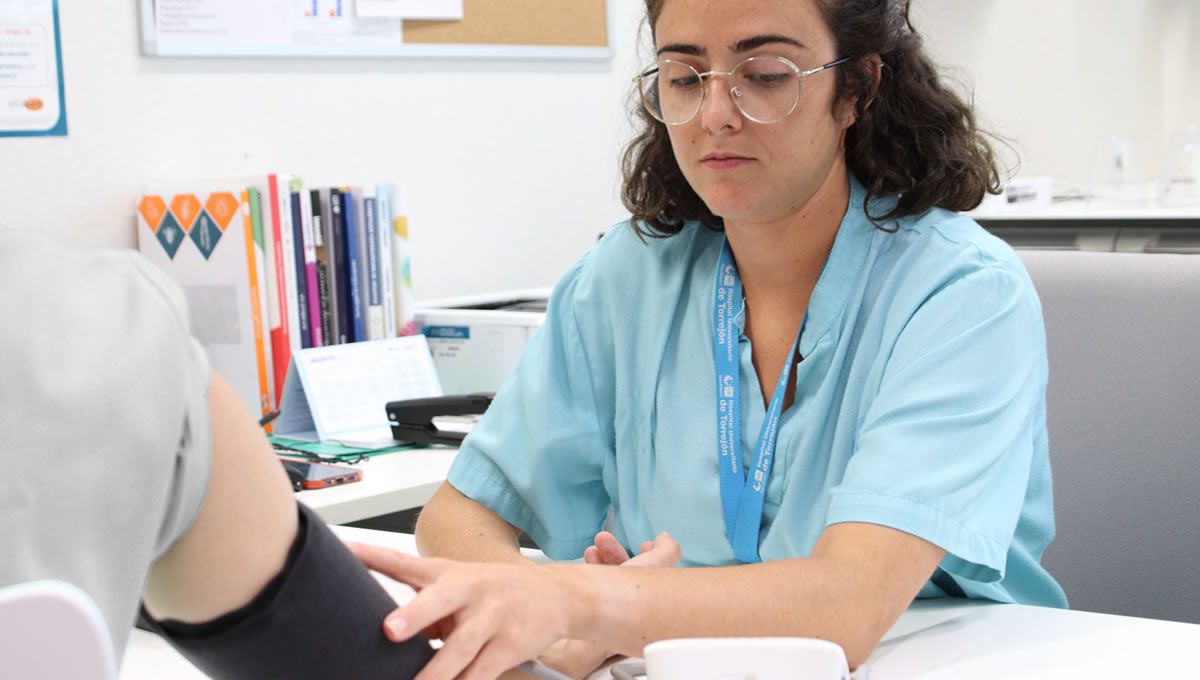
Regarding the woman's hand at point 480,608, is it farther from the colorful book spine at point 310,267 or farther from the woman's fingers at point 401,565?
the colorful book spine at point 310,267

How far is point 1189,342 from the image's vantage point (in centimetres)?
142

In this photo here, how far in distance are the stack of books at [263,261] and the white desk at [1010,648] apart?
1.10 m

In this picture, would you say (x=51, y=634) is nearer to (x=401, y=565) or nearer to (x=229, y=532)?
(x=229, y=532)

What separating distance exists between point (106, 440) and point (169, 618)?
0.67 feet

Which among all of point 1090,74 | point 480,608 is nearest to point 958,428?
point 480,608

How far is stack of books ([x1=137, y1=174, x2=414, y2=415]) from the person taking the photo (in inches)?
84.4

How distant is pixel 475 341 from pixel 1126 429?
47.9 inches

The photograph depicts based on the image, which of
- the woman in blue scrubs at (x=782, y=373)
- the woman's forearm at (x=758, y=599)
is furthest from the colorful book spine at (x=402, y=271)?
the woman's forearm at (x=758, y=599)

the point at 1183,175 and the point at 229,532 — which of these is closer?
the point at 229,532

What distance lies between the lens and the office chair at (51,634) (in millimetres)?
423

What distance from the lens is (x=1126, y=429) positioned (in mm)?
1464

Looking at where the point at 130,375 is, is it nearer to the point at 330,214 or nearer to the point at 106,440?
the point at 106,440

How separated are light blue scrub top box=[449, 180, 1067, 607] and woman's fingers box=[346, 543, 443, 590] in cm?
40

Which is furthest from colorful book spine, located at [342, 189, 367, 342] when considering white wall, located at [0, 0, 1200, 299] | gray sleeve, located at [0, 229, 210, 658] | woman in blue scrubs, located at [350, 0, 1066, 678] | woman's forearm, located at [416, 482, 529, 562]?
gray sleeve, located at [0, 229, 210, 658]
